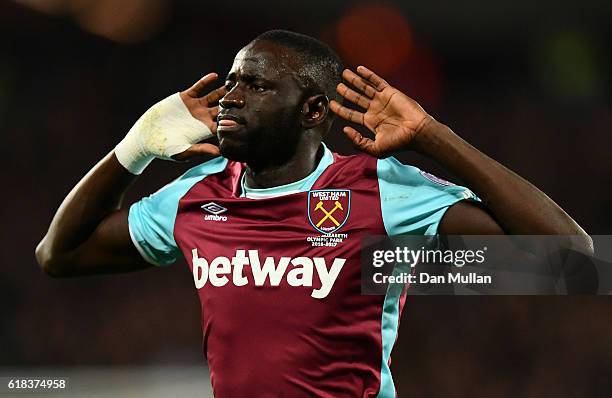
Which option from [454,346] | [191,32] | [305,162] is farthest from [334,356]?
[191,32]

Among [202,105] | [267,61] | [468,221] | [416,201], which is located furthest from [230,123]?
[468,221]

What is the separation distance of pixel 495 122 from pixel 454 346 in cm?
173

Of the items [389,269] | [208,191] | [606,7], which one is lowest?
[389,269]

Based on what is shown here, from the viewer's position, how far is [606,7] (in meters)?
6.40

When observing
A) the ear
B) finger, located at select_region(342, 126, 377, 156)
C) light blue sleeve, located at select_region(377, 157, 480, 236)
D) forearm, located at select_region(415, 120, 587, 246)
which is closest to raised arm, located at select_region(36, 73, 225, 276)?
the ear

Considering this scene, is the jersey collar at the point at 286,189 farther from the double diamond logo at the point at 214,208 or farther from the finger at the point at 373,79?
the finger at the point at 373,79

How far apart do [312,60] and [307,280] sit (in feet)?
2.27

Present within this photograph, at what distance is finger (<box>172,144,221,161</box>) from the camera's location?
2.59m

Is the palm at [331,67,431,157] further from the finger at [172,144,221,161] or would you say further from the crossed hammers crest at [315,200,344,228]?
the finger at [172,144,221,161]

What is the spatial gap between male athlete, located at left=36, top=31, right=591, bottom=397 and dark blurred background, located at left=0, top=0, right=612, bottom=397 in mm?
3313

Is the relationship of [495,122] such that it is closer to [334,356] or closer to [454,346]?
[454,346]

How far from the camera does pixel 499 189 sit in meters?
2.19

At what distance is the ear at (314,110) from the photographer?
8.44 ft

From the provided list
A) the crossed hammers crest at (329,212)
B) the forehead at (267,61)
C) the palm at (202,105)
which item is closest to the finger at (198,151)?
the palm at (202,105)
